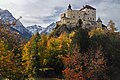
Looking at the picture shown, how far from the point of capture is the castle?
13575cm

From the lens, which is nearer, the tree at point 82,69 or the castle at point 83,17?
the tree at point 82,69

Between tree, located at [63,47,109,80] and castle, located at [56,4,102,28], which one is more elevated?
castle, located at [56,4,102,28]

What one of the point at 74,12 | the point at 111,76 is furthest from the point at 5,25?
the point at 74,12

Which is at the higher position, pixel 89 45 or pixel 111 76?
pixel 89 45

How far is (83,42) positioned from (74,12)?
82.0m

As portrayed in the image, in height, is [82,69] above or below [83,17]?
below

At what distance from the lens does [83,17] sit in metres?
143

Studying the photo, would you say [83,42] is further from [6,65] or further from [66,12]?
[66,12]

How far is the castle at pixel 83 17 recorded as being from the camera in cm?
13575

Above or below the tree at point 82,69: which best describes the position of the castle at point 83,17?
above

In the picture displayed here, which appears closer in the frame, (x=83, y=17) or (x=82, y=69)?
(x=82, y=69)

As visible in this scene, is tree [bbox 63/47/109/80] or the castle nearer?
tree [bbox 63/47/109/80]

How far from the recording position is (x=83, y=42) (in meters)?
62.8

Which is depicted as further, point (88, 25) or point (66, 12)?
point (66, 12)
